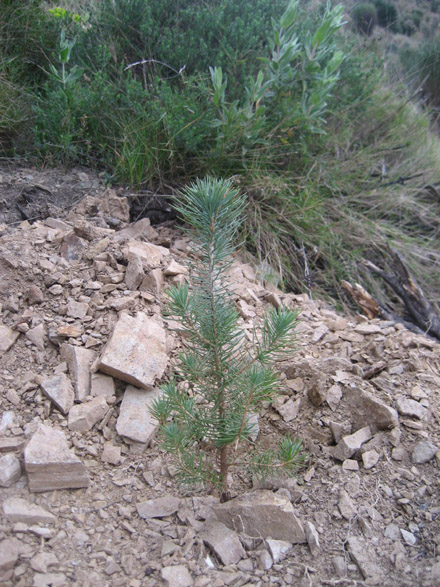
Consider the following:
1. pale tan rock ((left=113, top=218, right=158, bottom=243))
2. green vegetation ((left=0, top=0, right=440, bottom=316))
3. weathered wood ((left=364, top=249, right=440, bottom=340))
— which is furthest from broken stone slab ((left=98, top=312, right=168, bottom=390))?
weathered wood ((left=364, top=249, right=440, bottom=340))

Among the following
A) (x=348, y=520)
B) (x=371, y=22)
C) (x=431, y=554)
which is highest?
(x=371, y=22)

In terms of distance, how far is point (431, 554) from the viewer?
159 centimetres

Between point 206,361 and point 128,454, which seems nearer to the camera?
point 206,361

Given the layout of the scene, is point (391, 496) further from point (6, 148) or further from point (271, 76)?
point (6, 148)

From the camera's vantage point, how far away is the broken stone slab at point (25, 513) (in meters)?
1.57

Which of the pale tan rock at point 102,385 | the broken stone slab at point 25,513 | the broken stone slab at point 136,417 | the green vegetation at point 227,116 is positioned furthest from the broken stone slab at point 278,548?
the green vegetation at point 227,116

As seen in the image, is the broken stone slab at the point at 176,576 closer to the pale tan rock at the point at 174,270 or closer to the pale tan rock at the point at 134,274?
the pale tan rock at the point at 134,274

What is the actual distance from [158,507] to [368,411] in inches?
33.8

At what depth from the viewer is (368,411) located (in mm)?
2006

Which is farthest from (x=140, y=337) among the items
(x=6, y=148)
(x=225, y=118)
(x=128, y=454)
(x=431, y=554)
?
(x=6, y=148)

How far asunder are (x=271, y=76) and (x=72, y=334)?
2.27m

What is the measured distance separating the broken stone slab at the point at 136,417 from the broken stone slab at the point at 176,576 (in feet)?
1.65

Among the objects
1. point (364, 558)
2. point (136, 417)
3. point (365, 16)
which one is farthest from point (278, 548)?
point (365, 16)

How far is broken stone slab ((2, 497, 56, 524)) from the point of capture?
5.16 feet
